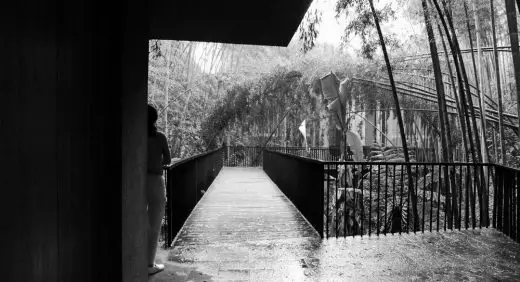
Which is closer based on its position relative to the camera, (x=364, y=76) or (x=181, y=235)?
(x=181, y=235)

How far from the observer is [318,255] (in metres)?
3.94

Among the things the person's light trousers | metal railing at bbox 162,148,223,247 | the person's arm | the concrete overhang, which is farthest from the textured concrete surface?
the concrete overhang

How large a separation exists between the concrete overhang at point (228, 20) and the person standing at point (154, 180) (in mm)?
1235

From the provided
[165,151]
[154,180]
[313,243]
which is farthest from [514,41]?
[154,180]

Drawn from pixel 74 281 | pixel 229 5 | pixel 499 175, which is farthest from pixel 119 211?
pixel 499 175

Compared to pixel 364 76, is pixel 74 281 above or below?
below

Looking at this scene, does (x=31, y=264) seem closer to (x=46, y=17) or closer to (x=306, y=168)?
(x=46, y=17)

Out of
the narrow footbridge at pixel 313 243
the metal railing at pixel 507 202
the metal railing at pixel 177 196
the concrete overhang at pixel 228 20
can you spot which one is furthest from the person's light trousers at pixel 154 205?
the metal railing at pixel 507 202

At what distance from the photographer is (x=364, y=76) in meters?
13.2

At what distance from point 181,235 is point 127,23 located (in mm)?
3140

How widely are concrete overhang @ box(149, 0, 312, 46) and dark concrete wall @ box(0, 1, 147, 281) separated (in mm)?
1347

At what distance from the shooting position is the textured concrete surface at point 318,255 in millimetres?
3402

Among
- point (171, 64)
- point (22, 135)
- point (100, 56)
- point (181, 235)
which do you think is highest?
point (171, 64)

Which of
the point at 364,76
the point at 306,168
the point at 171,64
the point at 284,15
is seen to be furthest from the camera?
the point at 171,64
